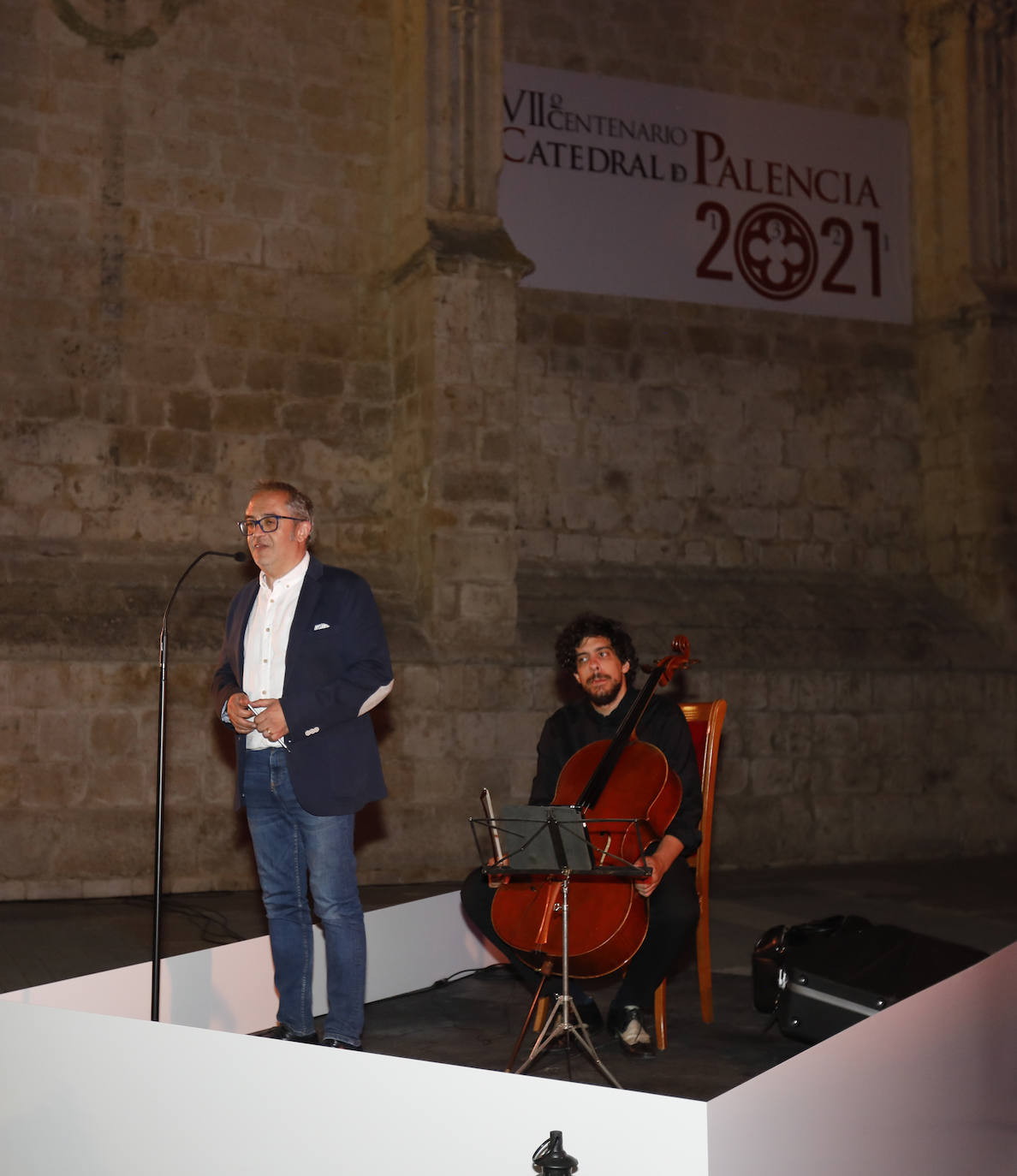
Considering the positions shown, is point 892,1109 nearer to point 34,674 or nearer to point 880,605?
point 34,674

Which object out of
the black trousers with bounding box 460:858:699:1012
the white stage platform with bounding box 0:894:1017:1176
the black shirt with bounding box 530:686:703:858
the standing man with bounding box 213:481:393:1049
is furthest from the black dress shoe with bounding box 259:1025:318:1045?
the white stage platform with bounding box 0:894:1017:1176

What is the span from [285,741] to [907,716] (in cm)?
590

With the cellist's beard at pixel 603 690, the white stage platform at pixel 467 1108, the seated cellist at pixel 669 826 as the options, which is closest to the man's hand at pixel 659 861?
the seated cellist at pixel 669 826

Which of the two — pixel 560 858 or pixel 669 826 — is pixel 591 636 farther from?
pixel 560 858

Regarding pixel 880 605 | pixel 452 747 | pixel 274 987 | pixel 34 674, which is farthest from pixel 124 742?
pixel 880 605

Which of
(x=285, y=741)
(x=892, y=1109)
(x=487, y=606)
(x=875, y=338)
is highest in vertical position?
(x=875, y=338)

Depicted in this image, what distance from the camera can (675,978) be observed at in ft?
16.3

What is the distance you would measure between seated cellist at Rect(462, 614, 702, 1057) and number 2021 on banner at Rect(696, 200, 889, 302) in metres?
5.48

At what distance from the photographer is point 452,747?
7387 millimetres

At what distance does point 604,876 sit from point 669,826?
1.41 feet

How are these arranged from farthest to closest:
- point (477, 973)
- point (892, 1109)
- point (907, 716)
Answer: point (907, 716) < point (477, 973) < point (892, 1109)

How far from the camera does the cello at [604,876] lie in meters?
3.43

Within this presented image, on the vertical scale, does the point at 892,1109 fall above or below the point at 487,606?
below

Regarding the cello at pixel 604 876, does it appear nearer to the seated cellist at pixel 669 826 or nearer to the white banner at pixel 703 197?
the seated cellist at pixel 669 826
